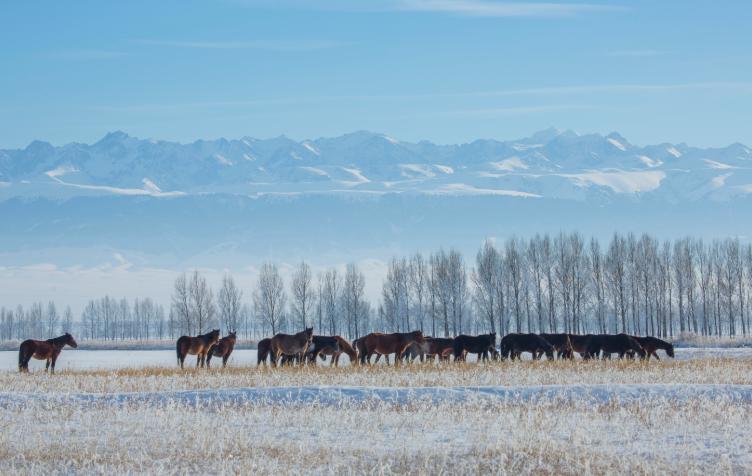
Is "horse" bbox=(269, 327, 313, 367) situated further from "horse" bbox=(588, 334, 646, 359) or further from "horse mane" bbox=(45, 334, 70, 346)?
"horse" bbox=(588, 334, 646, 359)

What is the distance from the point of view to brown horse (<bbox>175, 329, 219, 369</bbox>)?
109ft

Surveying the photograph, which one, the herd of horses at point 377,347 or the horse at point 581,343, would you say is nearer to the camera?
the herd of horses at point 377,347

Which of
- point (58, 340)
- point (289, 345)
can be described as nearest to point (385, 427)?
point (289, 345)

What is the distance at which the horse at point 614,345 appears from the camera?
36094 millimetres

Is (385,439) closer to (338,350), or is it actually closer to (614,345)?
(338,350)

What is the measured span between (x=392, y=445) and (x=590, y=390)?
761 centimetres

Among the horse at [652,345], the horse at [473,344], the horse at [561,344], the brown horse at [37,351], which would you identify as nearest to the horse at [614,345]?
the horse at [652,345]

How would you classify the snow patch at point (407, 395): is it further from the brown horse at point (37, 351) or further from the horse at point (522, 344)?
the horse at point (522, 344)

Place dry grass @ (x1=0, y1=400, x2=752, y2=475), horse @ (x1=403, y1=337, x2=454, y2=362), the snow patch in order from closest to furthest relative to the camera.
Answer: dry grass @ (x1=0, y1=400, x2=752, y2=475) < the snow patch < horse @ (x1=403, y1=337, x2=454, y2=362)

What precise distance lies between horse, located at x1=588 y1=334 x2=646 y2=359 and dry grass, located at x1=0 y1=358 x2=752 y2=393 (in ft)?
24.4

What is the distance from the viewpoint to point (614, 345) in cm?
3644

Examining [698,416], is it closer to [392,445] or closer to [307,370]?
[392,445]

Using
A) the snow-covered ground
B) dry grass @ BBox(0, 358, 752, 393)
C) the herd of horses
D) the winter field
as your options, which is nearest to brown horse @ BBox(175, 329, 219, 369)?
the herd of horses

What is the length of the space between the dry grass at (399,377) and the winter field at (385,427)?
13 cm
